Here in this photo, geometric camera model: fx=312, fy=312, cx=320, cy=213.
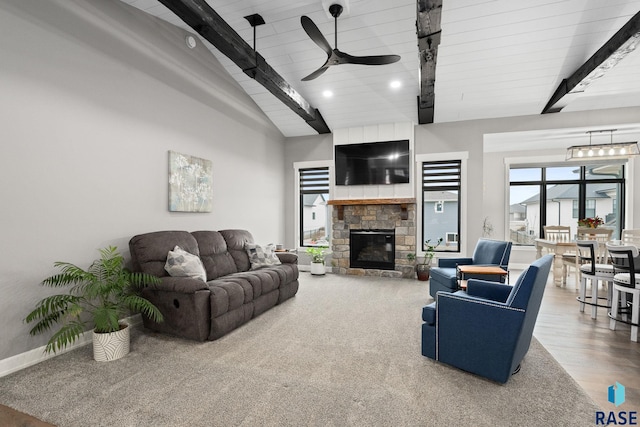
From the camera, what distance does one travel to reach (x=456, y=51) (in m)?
4.11

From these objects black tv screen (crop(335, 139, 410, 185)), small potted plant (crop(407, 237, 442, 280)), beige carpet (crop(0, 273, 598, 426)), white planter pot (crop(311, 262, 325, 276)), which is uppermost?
black tv screen (crop(335, 139, 410, 185))

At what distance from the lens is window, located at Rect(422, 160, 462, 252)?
19.8 ft

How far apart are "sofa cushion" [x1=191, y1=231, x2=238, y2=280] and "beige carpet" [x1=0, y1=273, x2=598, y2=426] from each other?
3.26ft

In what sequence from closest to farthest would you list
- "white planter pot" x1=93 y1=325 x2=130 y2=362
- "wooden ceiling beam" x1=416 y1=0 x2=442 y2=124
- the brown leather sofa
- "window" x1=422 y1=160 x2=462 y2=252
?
"white planter pot" x1=93 y1=325 x2=130 y2=362, "wooden ceiling beam" x1=416 y1=0 x2=442 y2=124, the brown leather sofa, "window" x1=422 y1=160 x2=462 y2=252

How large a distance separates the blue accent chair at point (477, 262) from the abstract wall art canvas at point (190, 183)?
3.43 meters

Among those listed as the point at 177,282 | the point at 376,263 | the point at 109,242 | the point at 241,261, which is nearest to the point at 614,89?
the point at 376,263

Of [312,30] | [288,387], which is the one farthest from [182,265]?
[312,30]

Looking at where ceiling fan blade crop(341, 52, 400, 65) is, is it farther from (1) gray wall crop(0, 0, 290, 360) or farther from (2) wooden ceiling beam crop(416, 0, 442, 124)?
(1) gray wall crop(0, 0, 290, 360)

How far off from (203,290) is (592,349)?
3702 millimetres

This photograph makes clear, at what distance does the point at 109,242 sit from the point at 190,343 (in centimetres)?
137

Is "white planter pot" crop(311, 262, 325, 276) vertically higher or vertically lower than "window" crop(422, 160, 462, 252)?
lower

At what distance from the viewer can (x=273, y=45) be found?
432cm

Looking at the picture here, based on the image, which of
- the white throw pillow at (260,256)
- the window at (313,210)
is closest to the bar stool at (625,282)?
the white throw pillow at (260,256)

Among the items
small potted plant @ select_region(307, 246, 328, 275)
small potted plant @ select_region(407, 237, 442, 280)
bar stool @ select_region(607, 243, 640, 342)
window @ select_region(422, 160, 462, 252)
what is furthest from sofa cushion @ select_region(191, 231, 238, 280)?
bar stool @ select_region(607, 243, 640, 342)
